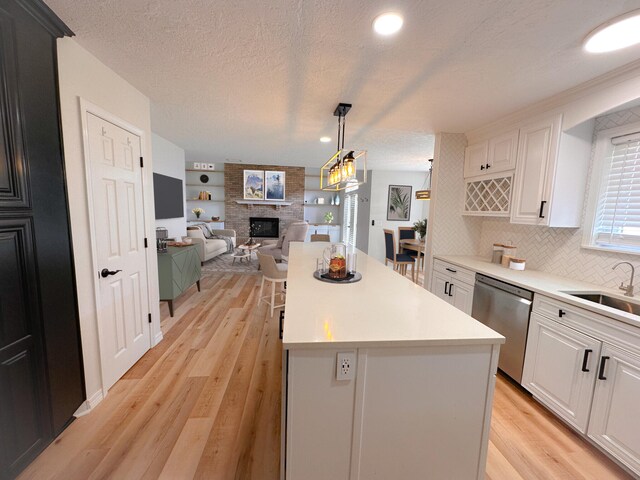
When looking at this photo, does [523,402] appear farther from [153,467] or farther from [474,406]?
[153,467]

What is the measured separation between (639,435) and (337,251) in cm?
200

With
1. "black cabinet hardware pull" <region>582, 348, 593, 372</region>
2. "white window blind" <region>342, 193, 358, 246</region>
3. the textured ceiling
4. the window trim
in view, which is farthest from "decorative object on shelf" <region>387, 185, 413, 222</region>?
"black cabinet hardware pull" <region>582, 348, 593, 372</region>

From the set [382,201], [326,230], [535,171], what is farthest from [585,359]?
[326,230]

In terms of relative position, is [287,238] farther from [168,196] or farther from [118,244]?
[118,244]

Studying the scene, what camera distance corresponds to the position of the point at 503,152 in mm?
2648

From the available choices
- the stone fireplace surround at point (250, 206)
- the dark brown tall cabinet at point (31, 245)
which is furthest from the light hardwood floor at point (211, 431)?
the stone fireplace surround at point (250, 206)

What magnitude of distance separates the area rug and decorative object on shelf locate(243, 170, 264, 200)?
7.33 ft

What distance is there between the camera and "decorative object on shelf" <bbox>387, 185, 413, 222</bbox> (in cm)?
665

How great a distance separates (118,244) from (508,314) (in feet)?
10.4

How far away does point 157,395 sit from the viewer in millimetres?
1921

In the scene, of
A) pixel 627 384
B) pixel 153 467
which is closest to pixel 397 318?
pixel 627 384

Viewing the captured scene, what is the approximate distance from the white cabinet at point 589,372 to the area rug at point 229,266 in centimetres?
455

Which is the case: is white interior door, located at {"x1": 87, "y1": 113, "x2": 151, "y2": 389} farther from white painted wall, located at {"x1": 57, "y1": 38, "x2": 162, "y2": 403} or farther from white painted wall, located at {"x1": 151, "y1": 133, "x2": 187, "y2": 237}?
white painted wall, located at {"x1": 151, "y1": 133, "x2": 187, "y2": 237}

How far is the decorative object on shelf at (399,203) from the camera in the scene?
6652 mm
